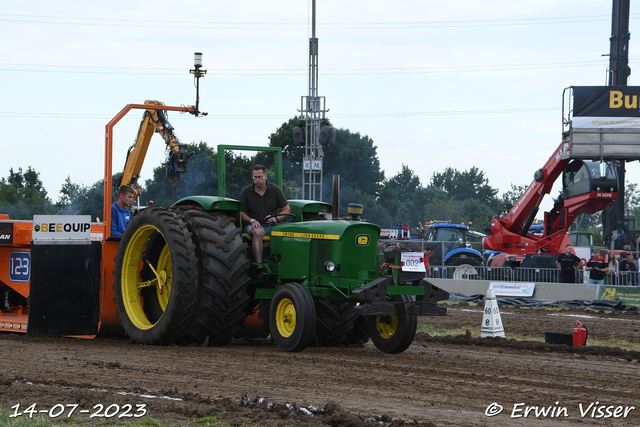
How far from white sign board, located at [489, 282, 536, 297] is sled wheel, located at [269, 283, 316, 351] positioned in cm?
1119

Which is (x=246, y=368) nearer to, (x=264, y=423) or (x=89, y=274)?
(x=264, y=423)

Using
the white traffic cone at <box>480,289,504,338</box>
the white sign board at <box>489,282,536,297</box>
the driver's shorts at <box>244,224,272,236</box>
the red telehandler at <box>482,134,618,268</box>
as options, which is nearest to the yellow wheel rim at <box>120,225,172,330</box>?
the driver's shorts at <box>244,224,272,236</box>

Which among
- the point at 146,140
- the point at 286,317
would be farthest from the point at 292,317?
the point at 146,140

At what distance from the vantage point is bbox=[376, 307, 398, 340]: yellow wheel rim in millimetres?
8227

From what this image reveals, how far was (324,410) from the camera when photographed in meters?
4.77

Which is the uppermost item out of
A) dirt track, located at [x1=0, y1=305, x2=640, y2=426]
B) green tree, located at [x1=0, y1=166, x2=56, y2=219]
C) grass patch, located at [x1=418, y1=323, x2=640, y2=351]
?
green tree, located at [x1=0, y1=166, x2=56, y2=219]

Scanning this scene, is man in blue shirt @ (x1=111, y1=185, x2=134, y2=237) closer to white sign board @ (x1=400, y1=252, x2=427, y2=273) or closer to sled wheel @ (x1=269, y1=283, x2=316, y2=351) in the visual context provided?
sled wheel @ (x1=269, y1=283, x2=316, y2=351)

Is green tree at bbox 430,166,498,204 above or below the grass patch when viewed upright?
above

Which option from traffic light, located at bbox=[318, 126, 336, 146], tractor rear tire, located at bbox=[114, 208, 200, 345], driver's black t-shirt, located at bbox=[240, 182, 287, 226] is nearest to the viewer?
tractor rear tire, located at bbox=[114, 208, 200, 345]

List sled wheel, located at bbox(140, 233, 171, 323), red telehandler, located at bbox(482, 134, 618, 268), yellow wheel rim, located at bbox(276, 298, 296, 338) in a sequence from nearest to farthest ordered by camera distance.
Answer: yellow wheel rim, located at bbox(276, 298, 296, 338), sled wheel, located at bbox(140, 233, 171, 323), red telehandler, located at bbox(482, 134, 618, 268)

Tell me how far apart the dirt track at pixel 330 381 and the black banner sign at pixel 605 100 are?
54.8ft

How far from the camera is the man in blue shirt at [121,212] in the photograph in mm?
9797

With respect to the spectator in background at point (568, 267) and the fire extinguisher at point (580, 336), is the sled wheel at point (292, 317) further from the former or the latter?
the spectator in background at point (568, 267)

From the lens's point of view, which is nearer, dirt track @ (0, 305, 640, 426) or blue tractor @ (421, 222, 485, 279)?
dirt track @ (0, 305, 640, 426)
